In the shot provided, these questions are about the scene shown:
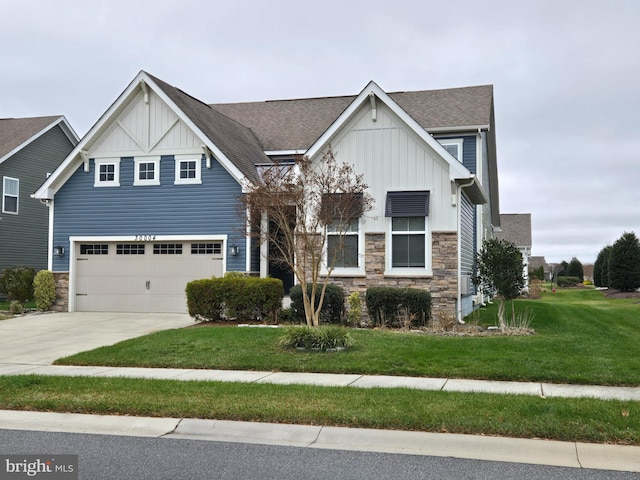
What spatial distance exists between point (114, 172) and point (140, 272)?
3.53 metres

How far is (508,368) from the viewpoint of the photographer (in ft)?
34.0

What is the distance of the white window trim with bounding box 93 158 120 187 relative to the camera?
71.2 ft

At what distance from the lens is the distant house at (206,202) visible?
18.3 m

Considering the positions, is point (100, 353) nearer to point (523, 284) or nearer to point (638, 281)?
point (523, 284)

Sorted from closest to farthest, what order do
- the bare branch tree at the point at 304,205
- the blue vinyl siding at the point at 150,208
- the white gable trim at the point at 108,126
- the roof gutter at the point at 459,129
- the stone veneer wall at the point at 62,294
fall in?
the bare branch tree at the point at 304,205 < the white gable trim at the point at 108,126 < the blue vinyl siding at the point at 150,208 < the stone veneer wall at the point at 62,294 < the roof gutter at the point at 459,129

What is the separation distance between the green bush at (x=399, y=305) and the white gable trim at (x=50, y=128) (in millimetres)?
19552

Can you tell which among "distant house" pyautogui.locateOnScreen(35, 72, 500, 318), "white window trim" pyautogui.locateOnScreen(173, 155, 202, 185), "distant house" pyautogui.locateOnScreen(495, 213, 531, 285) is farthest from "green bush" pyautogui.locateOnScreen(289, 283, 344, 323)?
"distant house" pyautogui.locateOnScreen(495, 213, 531, 285)

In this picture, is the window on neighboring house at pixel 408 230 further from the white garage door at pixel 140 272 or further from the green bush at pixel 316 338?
the green bush at pixel 316 338

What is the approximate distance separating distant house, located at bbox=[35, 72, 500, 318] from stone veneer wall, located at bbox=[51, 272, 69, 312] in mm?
48

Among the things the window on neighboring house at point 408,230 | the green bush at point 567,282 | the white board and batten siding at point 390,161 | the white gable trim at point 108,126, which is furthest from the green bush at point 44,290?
the green bush at point 567,282

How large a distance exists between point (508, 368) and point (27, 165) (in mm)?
26159

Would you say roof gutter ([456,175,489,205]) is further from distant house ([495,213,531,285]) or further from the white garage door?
distant house ([495,213,531,285])

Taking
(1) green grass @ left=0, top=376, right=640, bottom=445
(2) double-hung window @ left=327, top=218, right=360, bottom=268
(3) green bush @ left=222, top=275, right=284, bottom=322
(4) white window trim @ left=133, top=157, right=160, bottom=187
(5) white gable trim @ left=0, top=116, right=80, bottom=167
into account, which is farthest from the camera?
(5) white gable trim @ left=0, top=116, right=80, bottom=167

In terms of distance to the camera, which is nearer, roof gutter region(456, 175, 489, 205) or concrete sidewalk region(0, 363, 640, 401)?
concrete sidewalk region(0, 363, 640, 401)
